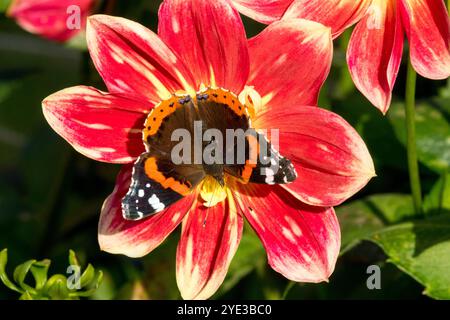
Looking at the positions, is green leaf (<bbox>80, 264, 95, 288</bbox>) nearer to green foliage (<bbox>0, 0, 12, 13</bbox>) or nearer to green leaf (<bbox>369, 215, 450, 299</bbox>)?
green leaf (<bbox>369, 215, 450, 299</bbox>)

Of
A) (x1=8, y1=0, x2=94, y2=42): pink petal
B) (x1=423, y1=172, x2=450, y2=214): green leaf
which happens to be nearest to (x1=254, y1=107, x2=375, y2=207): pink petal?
(x1=423, y1=172, x2=450, y2=214): green leaf

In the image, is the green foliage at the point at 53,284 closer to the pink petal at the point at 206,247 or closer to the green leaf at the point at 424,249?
the pink petal at the point at 206,247

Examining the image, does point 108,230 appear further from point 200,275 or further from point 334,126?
point 334,126
